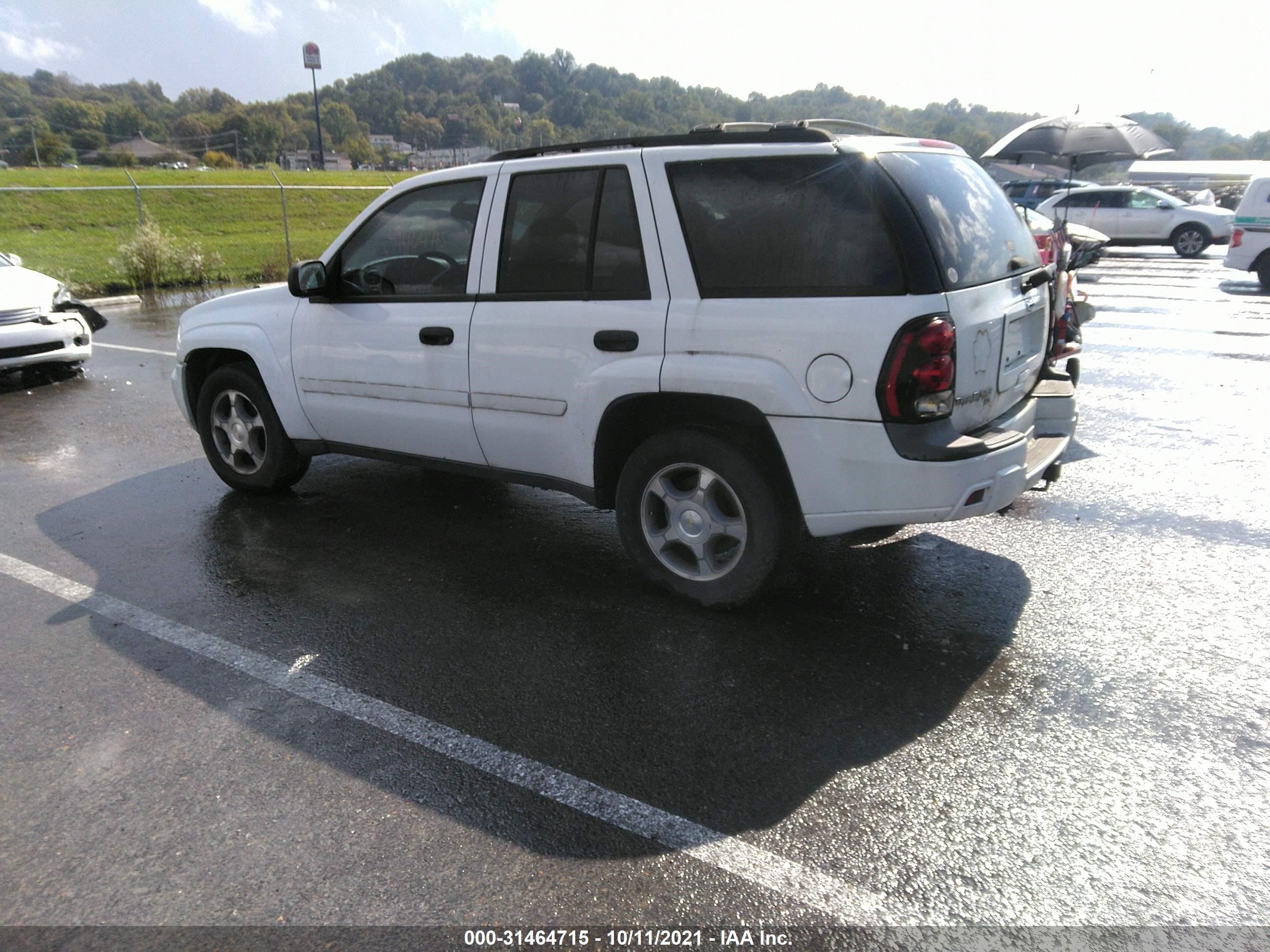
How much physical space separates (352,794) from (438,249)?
285cm

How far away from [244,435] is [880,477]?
158 inches

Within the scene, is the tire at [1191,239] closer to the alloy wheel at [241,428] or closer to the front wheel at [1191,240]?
the front wheel at [1191,240]

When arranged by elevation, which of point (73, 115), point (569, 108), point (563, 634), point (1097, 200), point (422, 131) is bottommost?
point (563, 634)

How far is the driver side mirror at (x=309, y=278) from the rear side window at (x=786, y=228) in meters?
2.16

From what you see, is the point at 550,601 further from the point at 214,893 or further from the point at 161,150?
the point at 161,150

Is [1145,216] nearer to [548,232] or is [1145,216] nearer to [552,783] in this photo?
[548,232]

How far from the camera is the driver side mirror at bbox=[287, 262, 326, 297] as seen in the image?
5.13m

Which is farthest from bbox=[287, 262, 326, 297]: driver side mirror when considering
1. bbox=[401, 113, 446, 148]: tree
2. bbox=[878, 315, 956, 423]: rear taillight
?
bbox=[401, 113, 446, 148]: tree

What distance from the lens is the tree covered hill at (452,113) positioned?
2398cm

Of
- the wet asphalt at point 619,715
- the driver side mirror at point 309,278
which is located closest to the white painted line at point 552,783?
the wet asphalt at point 619,715

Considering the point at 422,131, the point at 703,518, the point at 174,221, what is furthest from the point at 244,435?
the point at 422,131

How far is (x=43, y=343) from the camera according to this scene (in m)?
9.23

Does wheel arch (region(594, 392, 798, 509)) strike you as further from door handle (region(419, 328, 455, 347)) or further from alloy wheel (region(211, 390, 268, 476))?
alloy wheel (region(211, 390, 268, 476))

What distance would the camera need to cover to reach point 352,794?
2.99 metres
